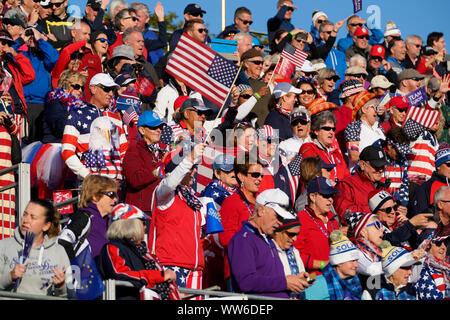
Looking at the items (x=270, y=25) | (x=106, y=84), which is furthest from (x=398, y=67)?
(x=106, y=84)

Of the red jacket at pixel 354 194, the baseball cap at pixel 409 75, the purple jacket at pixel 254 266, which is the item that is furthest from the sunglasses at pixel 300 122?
the baseball cap at pixel 409 75

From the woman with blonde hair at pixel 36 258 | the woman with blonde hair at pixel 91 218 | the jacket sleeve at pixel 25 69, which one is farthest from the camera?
the jacket sleeve at pixel 25 69

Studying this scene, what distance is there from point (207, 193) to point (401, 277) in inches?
86.7

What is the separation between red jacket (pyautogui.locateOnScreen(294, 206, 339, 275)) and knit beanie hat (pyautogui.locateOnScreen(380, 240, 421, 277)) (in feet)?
1.98

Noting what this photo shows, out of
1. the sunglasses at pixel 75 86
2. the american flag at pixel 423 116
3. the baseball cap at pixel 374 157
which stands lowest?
the baseball cap at pixel 374 157

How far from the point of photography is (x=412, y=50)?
1961cm

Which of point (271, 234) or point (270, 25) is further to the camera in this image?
point (270, 25)

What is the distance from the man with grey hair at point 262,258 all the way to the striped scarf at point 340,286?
59 centimetres

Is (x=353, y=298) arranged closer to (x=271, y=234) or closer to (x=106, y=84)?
(x=271, y=234)

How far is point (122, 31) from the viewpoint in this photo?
1513 centimetres

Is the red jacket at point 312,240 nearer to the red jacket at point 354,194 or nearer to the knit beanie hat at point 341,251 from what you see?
the knit beanie hat at point 341,251

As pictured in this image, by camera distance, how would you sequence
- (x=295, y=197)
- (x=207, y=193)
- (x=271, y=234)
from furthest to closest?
(x=295, y=197) → (x=207, y=193) → (x=271, y=234)

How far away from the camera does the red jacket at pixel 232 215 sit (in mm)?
9078

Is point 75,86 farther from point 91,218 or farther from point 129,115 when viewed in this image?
point 91,218
